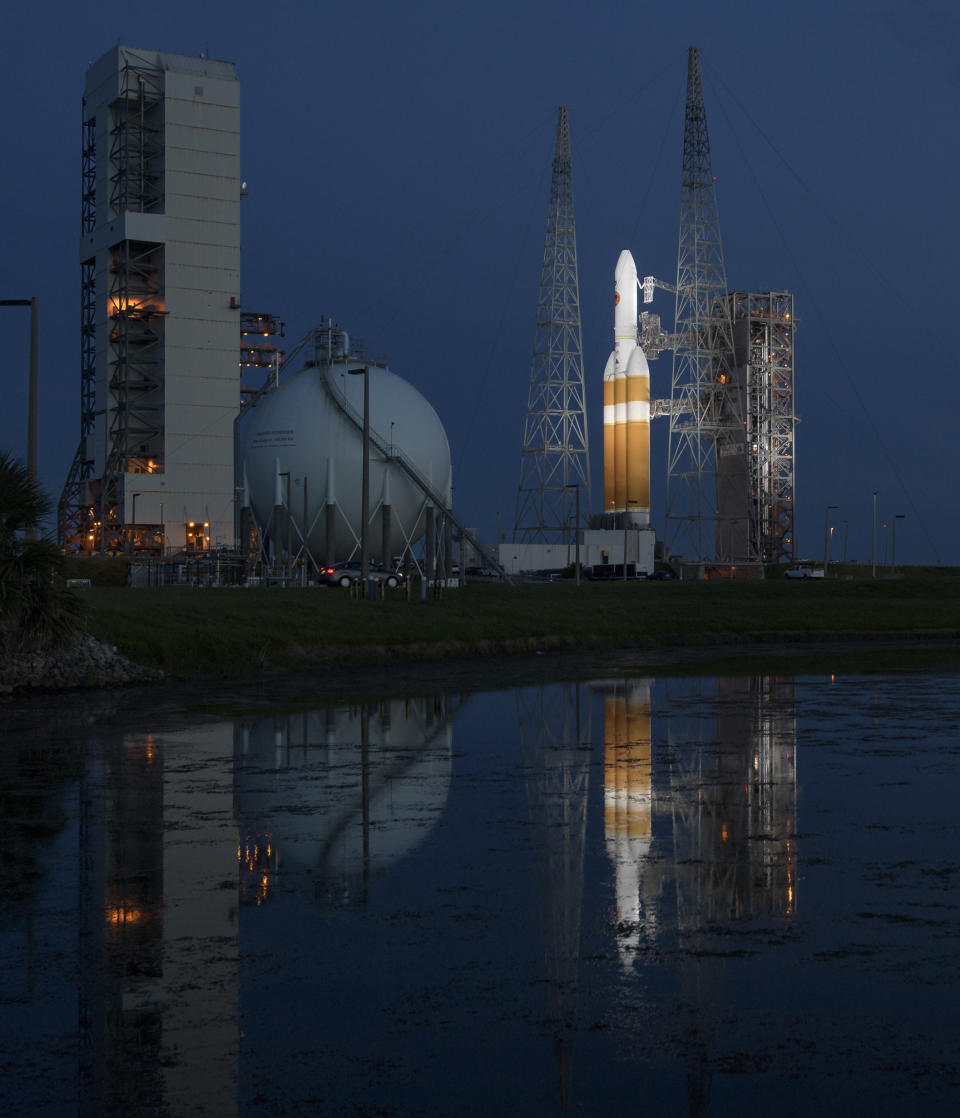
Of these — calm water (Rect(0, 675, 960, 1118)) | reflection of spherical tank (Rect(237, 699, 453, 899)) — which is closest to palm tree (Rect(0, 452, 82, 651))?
reflection of spherical tank (Rect(237, 699, 453, 899))

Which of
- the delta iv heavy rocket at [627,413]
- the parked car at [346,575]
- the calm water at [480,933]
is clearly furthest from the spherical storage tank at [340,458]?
the calm water at [480,933]

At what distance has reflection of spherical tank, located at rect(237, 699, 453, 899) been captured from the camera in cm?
1081

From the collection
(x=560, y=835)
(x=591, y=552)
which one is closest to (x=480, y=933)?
(x=560, y=835)

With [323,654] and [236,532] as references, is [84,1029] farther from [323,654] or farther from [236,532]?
[236,532]

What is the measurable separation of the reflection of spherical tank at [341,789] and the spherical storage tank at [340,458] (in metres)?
44.1

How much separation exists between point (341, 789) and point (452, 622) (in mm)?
24600

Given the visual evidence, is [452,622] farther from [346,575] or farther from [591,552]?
[591,552]

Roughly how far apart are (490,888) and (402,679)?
1930 centimetres

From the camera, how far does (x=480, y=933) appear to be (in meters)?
8.49

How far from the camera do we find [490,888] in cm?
971

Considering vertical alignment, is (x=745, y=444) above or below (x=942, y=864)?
above

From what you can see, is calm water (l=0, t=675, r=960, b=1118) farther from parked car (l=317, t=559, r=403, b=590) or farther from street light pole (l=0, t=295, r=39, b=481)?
parked car (l=317, t=559, r=403, b=590)

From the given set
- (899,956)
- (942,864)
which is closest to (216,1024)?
(899,956)

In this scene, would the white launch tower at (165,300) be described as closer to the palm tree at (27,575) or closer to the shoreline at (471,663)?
the shoreline at (471,663)
